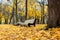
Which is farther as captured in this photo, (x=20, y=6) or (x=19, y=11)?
(x=19, y=11)

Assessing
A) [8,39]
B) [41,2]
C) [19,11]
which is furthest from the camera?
[19,11]

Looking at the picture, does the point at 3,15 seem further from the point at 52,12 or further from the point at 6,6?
the point at 52,12

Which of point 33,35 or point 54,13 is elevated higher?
point 54,13

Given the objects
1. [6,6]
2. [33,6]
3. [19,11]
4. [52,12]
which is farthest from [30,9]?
[52,12]

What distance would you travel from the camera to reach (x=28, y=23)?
16.4 meters

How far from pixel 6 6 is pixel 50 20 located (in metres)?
39.8

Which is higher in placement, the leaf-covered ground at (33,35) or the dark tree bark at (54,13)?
the dark tree bark at (54,13)

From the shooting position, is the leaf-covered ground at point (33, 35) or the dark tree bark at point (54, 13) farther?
the dark tree bark at point (54, 13)

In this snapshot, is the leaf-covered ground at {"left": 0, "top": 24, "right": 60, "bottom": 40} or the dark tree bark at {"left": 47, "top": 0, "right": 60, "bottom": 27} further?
the dark tree bark at {"left": 47, "top": 0, "right": 60, "bottom": 27}

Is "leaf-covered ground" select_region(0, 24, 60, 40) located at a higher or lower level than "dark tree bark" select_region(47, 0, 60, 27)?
lower

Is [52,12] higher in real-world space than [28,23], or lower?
higher

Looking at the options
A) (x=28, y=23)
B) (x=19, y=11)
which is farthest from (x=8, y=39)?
(x=19, y=11)

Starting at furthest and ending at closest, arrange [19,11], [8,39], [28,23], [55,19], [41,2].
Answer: [19,11] → [41,2] → [28,23] → [55,19] → [8,39]

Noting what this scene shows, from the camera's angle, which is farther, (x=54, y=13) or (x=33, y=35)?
(x=54, y=13)
